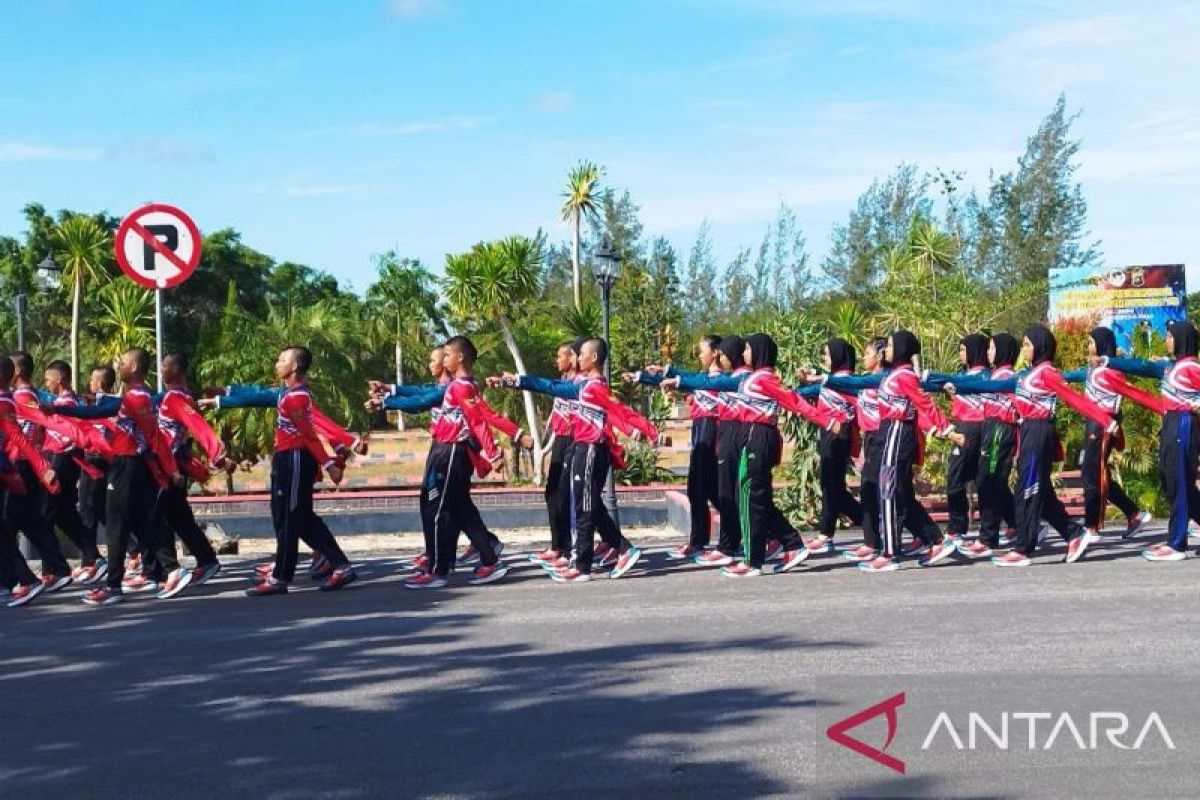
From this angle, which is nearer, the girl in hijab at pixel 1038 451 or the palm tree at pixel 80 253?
the girl in hijab at pixel 1038 451

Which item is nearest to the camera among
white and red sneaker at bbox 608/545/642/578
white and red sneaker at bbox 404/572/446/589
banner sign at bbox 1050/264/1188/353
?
white and red sneaker at bbox 404/572/446/589

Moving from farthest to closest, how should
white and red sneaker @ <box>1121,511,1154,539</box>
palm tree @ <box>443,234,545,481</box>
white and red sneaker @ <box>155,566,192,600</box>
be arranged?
palm tree @ <box>443,234,545,481</box>, white and red sneaker @ <box>1121,511,1154,539</box>, white and red sneaker @ <box>155,566,192,600</box>

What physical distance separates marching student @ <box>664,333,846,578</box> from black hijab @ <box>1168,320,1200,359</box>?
317 centimetres

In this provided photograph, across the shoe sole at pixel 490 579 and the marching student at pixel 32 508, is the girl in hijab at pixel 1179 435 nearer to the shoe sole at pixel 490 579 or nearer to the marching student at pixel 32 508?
the shoe sole at pixel 490 579

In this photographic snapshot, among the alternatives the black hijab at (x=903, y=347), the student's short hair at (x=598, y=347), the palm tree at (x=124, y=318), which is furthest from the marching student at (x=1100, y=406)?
the palm tree at (x=124, y=318)

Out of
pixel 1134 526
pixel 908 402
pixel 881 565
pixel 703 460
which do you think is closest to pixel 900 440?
pixel 908 402

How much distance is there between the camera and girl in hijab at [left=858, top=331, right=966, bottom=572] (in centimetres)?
1195

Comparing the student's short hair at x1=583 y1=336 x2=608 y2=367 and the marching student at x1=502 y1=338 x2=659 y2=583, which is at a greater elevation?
the student's short hair at x1=583 y1=336 x2=608 y2=367

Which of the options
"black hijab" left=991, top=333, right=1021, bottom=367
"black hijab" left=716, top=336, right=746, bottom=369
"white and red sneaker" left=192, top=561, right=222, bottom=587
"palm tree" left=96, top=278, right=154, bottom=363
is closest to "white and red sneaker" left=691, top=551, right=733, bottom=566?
"black hijab" left=716, top=336, right=746, bottom=369

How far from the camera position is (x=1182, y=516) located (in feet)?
39.3

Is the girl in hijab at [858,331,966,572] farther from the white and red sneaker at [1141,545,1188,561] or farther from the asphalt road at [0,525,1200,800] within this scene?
the white and red sneaker at [1141,545,1188,561]

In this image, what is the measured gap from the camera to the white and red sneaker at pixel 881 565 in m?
11.9

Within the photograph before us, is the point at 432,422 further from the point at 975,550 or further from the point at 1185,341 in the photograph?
the point at 1185,341

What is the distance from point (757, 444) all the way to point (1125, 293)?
21.5 meters
